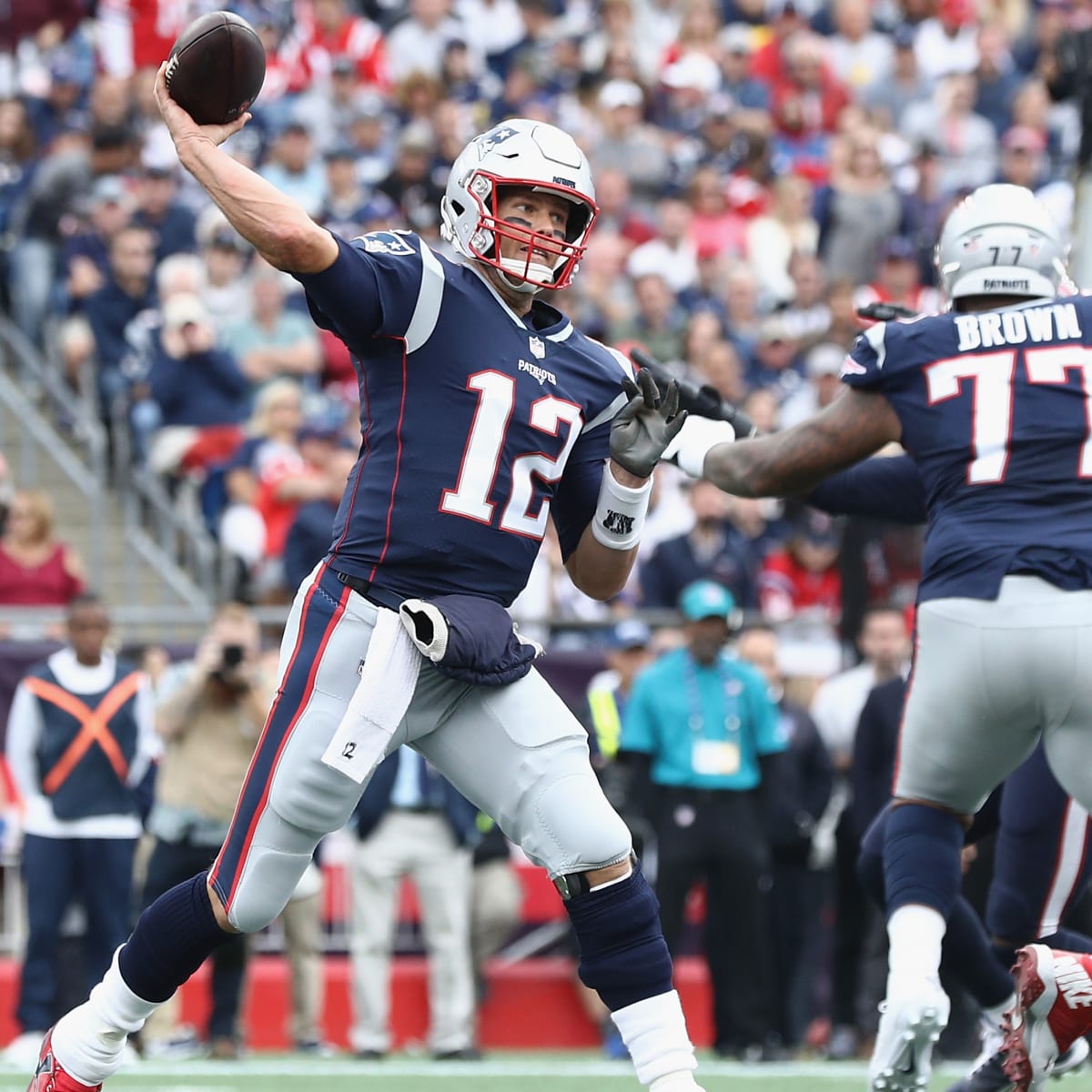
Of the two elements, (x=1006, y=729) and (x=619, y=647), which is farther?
(x=619, y=647)

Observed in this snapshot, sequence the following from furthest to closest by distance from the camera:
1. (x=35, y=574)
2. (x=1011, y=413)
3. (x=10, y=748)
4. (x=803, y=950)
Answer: (x=35, y=574)
(x=803, y=950)
(x=10, y=748)
(x=1011, y=413)

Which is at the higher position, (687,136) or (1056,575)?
(687,136)

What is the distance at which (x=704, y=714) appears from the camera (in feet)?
29.7

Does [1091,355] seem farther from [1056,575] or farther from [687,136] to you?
Answer: [687,136]

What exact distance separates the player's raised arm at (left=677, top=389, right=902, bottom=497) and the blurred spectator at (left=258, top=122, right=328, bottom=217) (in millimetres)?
7673

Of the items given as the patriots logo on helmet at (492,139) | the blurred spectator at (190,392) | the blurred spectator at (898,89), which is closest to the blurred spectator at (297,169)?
the blurred spectator at (190,392)

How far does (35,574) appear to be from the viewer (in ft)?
33.2

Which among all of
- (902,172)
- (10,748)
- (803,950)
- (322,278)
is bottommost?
(803,950)

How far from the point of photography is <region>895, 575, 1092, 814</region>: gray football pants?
4691 mm

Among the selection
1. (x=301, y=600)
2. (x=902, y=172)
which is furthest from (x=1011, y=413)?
(x=902, y=172)

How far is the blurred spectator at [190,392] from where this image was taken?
1110cm

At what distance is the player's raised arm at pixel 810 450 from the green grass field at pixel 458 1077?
2.31 metres

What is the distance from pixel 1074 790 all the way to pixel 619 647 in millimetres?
5180

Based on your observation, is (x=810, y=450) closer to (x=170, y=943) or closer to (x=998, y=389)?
(x=998, y=389)
